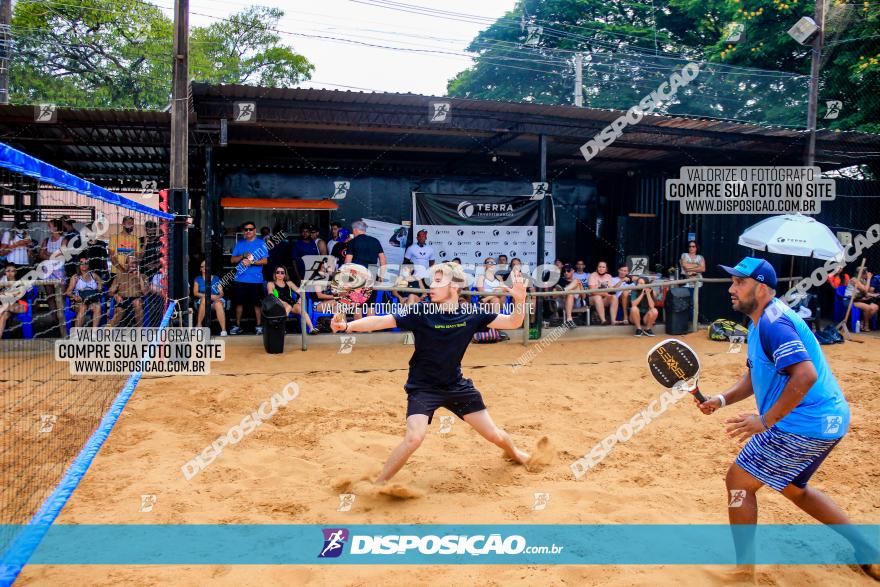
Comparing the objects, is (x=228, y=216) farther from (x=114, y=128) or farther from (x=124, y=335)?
(x=124, y=335)

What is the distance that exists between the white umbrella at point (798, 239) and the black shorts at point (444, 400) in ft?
29.5

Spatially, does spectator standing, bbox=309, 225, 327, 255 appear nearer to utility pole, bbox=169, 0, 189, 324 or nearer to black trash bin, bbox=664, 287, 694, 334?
utility pole, bbox=169, 0, 189, 324

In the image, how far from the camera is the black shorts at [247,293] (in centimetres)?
1229

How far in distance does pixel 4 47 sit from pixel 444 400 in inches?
623

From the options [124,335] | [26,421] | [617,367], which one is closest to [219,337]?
[124,335]

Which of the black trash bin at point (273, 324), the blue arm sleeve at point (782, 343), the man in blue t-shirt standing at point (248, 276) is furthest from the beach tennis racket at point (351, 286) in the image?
the blue arm sleeve at point (782, 343)

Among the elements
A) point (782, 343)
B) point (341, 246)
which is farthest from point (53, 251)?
point (782, 343)

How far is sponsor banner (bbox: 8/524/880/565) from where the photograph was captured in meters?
4.13

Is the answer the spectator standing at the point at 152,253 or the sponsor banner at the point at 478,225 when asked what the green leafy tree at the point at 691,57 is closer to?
the sponsor banner at the point at 478,225

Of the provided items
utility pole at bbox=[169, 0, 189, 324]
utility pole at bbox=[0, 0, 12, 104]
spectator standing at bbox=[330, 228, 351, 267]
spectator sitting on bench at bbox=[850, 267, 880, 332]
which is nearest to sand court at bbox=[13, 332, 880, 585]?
utility pole at bbox=[169, 0, 189, 324]

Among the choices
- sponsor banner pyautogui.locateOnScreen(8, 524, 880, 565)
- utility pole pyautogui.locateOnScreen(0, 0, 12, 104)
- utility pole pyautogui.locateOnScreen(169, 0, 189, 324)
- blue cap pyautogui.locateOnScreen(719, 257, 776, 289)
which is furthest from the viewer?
utility pole pyautogui.locateOnScreen(0, 0, 12, 104)

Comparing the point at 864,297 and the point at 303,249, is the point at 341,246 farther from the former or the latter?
the point at 864,297

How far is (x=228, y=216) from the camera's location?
14945mm

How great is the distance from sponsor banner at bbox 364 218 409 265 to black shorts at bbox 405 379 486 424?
10333 millimetres
